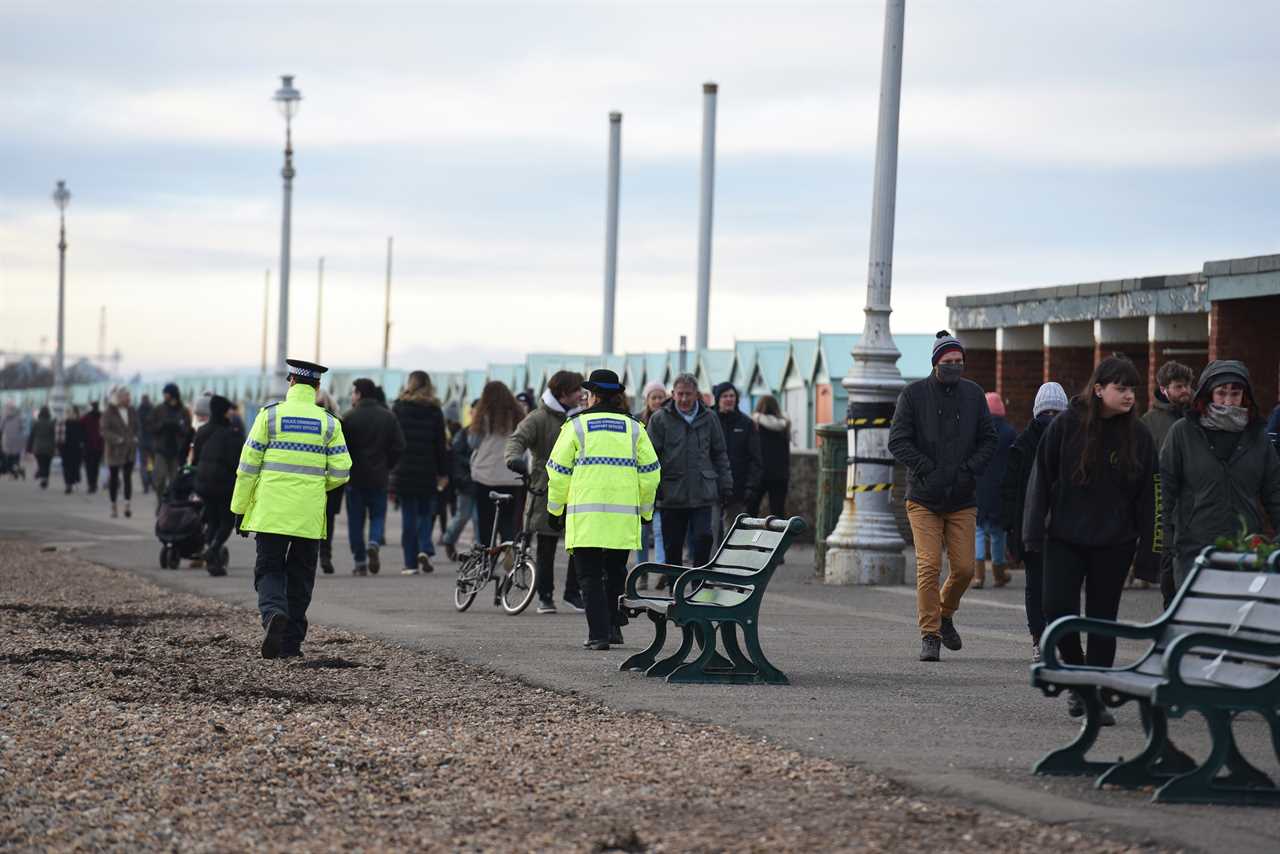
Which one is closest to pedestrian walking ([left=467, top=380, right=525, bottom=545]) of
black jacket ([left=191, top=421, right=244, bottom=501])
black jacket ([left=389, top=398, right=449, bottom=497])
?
black jacket ([left=389, top=398, right=449, bottom=497])

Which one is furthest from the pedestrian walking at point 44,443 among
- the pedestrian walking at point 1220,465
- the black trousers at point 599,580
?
the pedestrian walking at point 1220,465

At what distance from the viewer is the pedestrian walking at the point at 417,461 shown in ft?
65.1

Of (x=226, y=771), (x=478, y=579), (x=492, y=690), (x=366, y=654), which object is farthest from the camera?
(x=478, y=579)

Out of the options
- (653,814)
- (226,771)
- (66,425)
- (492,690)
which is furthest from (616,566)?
(66,425)

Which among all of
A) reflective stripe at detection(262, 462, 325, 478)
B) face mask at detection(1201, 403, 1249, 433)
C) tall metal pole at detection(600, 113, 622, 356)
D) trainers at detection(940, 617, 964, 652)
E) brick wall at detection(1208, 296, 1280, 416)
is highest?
tall metal pole at detection(600, 113, 622, 356)

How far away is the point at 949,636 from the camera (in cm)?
1230

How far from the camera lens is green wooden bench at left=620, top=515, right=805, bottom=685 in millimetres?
10742

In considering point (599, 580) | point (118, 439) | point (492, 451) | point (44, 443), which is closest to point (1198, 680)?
point (599, 580)

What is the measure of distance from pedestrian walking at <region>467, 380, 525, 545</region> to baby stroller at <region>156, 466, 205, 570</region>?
324 cm

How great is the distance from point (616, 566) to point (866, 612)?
3.73 metres

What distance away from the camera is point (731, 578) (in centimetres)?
1097

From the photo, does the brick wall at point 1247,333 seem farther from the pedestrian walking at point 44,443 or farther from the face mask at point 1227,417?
the pedestrian walking at point 44,443

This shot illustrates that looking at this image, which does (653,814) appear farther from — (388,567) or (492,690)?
(388,567)

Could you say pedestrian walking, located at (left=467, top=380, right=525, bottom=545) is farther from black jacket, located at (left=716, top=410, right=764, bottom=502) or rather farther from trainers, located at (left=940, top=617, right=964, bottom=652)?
trainers, located at (left=940, top=617, right=964, bottom=652)
